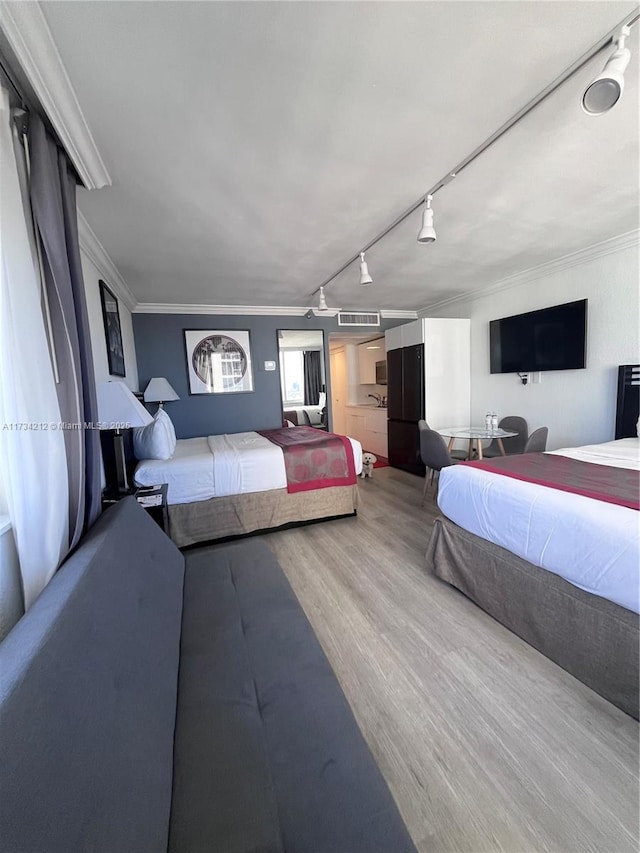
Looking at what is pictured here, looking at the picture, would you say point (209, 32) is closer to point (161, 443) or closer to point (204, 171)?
point (204, 171)

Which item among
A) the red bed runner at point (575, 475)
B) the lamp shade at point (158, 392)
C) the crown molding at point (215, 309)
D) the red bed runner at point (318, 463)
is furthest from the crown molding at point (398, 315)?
the red bed runner at point (575, 475)

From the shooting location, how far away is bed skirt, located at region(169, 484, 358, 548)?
9.01 feet

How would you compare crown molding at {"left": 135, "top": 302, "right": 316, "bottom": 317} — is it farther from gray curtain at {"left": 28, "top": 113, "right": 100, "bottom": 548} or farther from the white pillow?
gray curtain at {"left": 28, "top": 113, "right": 100, "bottom": 548}

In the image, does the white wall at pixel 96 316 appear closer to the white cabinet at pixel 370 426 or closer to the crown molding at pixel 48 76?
the crown molding at pixel 48 76

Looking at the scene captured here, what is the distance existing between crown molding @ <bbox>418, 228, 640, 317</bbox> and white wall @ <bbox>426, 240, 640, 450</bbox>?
0.11 feet

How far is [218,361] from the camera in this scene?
4723 millimetres

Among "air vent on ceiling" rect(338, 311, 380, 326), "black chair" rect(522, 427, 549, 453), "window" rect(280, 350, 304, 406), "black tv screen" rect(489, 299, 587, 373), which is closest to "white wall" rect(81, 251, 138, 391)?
"air vent on ceiling" rect(338, 311, 380, 326)

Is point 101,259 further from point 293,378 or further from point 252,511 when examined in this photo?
point 293,378

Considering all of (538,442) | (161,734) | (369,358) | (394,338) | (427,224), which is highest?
(427,224)

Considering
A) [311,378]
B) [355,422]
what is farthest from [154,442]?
[311,378]

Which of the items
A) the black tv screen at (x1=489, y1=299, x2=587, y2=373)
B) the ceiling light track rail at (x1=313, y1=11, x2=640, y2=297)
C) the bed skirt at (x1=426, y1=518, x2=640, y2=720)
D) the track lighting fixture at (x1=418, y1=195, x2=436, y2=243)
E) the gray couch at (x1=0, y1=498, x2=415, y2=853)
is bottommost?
the bed skirt at (x1=426, y1=518, x2=640, y2=720)

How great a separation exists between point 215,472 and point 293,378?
17.6ft

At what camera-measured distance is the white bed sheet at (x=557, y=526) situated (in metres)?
1.27

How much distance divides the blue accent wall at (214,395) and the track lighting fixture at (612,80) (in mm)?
4113
